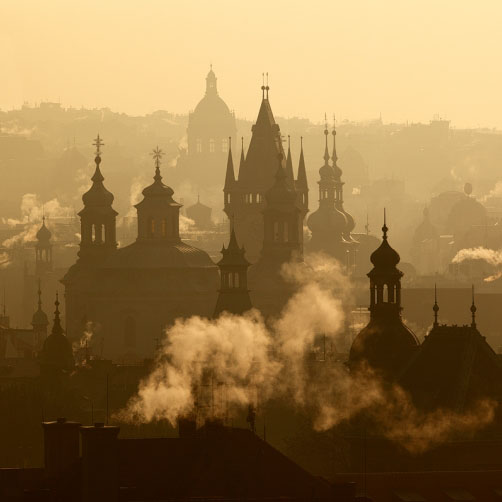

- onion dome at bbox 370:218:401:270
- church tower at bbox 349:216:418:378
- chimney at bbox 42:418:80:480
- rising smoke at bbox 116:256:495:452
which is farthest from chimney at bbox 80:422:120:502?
onion dome at bbox 370:218:401:270

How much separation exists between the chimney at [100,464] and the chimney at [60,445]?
992 centimetres

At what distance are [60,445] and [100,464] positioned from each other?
10896 mm

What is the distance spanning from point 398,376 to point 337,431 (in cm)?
371

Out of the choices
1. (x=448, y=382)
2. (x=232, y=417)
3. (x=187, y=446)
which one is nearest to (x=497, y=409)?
(x=448, y=382)

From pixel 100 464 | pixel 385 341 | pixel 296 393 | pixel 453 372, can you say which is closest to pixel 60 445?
pixel 100 464

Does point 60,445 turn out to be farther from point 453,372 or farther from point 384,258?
point 384,258

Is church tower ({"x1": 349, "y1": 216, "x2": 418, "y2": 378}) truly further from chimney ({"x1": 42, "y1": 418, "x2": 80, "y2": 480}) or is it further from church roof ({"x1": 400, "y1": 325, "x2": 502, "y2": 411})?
chimney ({"x1": 42, "y1": 418, "x2": 80, "y2": 480})

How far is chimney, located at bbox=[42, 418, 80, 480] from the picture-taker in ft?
406

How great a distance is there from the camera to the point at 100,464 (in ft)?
372

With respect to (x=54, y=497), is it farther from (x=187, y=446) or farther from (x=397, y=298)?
(x=397, y=298)

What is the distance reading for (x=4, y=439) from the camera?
16662 centimetres

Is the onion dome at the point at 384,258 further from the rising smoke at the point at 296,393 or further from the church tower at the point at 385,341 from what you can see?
the rising smoke at the point at 296,393

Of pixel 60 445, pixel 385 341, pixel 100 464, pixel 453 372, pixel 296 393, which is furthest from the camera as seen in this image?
pixel 296 393

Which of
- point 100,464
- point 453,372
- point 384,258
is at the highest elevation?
point 384,258
